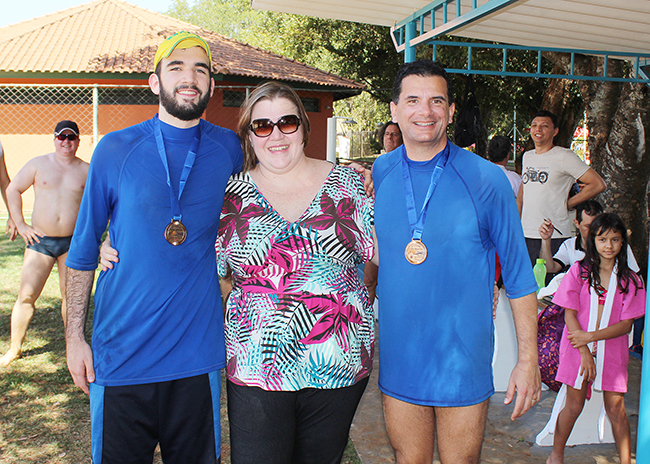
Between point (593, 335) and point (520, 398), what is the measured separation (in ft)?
4.72

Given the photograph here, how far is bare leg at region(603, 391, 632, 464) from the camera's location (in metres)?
3.55

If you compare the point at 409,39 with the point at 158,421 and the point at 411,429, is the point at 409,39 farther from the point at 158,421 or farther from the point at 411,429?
the point at 158,421

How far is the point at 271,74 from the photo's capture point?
59.8 feet

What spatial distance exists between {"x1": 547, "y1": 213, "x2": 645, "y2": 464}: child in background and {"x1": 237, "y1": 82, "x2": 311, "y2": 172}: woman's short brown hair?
2.20 m

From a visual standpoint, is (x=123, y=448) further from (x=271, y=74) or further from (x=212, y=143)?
(x=271, y=74)

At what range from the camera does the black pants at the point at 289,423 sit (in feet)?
7.54

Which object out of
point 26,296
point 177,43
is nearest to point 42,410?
point 26,296

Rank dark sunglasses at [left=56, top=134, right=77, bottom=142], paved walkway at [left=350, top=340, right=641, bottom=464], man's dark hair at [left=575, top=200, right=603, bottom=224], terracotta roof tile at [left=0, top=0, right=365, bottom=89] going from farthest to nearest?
terracotta roof tile at [left=0, top=0, right=365, bottom=89]
dark sunglasses at [left=56, top=134, right=77, bottom=142]
man's dark hair at [left=575, top=200, right=603, bottom=224]
paved walkway at [left=350, top=340, right=641, bottom=464]

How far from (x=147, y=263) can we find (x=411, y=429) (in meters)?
1.35

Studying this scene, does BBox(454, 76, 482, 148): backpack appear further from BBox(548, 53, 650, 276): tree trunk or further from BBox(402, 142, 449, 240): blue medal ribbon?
BBox(402, 142, 449, 240): blue medal ribbon

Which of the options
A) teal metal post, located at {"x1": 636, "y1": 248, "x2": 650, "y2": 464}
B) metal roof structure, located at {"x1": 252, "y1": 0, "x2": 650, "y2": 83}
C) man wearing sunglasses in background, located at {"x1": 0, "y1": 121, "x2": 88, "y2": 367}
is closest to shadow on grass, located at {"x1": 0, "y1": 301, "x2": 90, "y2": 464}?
man wearing sunglasses in background, located at {"x1": 0, "y1": 121, "x2": 88, "y2": 367}

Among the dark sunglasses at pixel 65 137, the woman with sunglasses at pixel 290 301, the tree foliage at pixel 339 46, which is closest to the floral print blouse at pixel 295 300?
the woman with sunglasses at pixel 290 301

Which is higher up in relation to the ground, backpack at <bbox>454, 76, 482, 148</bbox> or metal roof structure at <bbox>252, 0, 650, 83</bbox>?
metal roof structure at <bbox>252, 0, 650, 83</bbox>

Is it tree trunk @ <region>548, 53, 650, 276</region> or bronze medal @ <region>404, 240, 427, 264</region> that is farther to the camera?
tree trunk @ <region>548, 53, 650, 276</region>
